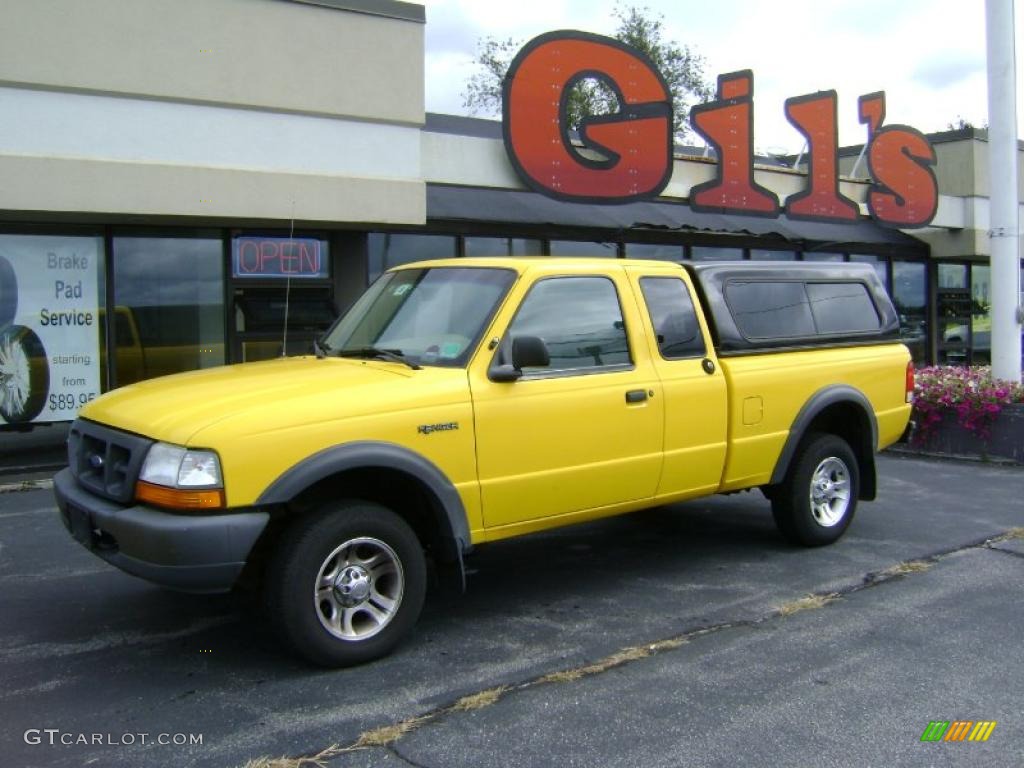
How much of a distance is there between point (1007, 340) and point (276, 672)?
9611mm

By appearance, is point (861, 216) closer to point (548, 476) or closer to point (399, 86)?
point (399, 86)

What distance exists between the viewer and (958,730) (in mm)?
3627

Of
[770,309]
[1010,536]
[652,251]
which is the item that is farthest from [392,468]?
[652,251]

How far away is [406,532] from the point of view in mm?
4289

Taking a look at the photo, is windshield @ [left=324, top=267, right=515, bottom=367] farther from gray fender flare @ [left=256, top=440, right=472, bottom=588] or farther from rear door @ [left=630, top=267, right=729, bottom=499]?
rear door @ [left=630, top=267, right=729, bottom=499]

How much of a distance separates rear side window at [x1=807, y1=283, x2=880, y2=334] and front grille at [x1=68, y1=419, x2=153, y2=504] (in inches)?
183

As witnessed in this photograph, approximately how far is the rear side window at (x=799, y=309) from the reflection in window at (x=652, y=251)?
287 inches

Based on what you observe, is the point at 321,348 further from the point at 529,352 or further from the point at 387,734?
the point at 387,734

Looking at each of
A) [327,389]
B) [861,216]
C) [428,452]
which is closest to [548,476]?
[428,452]

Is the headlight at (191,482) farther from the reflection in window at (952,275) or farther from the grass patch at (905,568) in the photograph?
the reflection in window at (952,275)

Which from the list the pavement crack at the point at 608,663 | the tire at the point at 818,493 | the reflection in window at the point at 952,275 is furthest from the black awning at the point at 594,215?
the pavement crack at the point at 608,663

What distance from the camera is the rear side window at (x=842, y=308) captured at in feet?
21.5

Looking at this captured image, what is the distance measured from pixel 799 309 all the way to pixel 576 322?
84.9 inches

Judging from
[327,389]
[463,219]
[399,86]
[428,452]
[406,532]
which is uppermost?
[399,86]
